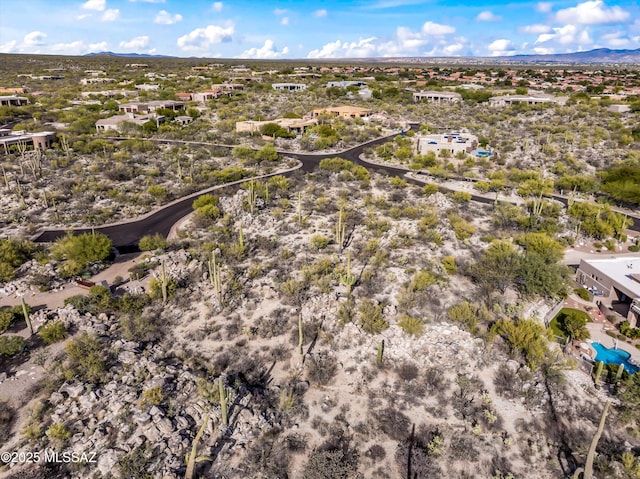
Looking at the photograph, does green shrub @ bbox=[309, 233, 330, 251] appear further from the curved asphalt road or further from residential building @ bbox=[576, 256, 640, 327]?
residential building @ bbox=[576, 256, 640, 327]

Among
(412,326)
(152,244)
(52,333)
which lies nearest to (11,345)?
(52,333)

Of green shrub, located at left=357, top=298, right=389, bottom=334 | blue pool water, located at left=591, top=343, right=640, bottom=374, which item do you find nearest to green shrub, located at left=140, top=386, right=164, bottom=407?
green shrub, located at left=357, top=298, right=389, bottom=334

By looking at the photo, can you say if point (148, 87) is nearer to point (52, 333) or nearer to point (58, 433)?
point (52, 333)

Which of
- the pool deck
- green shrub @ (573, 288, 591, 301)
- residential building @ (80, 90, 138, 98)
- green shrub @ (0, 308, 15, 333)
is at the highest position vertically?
residential building @ (80, 90, 138, 98)

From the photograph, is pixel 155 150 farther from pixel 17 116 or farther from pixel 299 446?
pixel 299 446

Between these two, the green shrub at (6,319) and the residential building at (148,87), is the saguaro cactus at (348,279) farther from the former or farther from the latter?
the residential building at (148,87)

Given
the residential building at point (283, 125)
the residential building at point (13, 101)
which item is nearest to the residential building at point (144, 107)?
the residential building at point (13, 101)
